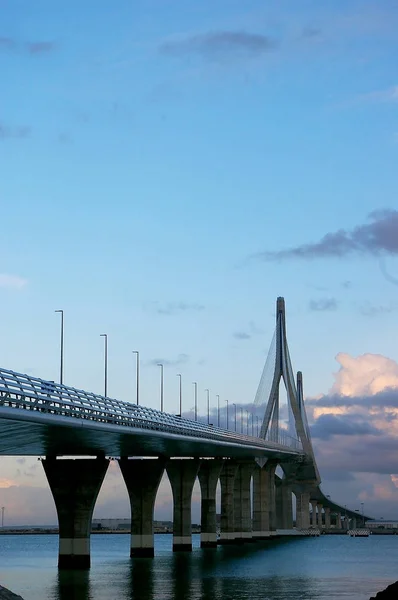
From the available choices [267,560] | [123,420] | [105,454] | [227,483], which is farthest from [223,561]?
[227,483]

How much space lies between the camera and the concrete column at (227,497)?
509 feet

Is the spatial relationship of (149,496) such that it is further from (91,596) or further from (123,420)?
(91,596)

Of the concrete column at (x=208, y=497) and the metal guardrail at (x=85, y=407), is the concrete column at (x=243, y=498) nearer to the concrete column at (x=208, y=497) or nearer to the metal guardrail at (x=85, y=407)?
the concrete column at (x=208, y=497)

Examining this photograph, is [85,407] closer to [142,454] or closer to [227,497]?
[142,454]

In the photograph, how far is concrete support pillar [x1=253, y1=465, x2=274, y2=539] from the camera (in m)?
170

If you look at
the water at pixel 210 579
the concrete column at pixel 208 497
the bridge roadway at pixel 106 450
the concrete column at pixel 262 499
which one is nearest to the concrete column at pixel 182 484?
the bridge roadway at pixel 106 450

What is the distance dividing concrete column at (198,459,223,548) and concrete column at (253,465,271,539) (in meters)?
28.4

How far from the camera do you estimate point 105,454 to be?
309 ft

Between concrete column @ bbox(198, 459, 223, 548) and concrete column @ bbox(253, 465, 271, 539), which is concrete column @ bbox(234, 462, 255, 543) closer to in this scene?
concrete column @ bbox(253, 465, 271, 539)

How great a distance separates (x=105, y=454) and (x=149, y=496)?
13.4m

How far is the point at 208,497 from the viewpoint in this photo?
463ft

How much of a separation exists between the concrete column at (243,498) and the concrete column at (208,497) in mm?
19029

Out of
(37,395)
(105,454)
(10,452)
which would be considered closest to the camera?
(37,395)

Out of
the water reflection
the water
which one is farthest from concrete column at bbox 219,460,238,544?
the water reflection
